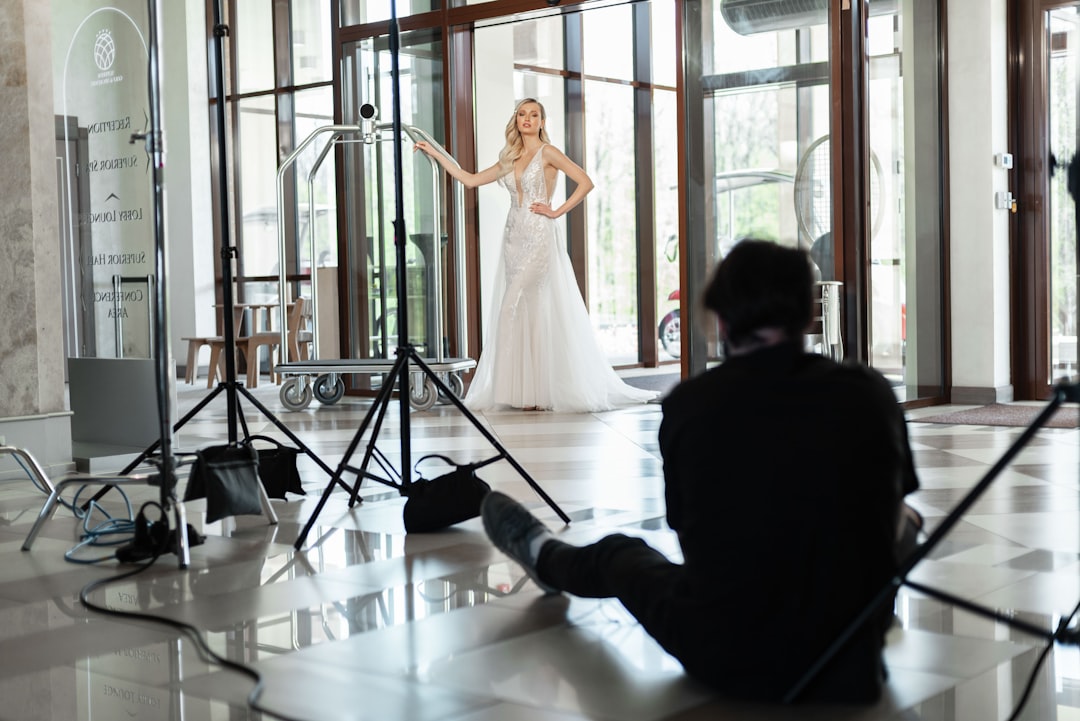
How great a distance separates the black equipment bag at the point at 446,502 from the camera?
363cm

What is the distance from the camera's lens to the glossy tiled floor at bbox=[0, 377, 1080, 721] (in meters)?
2.06

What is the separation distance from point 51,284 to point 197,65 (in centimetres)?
760

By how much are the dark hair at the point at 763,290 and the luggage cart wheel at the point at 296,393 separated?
603 cm

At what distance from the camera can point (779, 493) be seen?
74.4 inches

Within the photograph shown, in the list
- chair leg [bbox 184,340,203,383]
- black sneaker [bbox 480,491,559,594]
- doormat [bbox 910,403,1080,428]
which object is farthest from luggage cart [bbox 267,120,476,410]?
black sneaker [bbox 480,491,559,594]

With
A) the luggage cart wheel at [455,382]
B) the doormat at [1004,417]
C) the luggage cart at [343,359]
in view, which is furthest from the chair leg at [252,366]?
the doormat at [1004,417]

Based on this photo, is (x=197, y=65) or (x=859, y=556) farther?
(x=197, y=65)

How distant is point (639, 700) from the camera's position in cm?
206

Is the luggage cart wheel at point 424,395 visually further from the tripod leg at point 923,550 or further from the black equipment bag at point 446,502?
the tripod leg at point 923,550

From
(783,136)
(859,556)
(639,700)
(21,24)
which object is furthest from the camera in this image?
(783,136)

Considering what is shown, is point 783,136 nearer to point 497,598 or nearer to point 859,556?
point 497,598

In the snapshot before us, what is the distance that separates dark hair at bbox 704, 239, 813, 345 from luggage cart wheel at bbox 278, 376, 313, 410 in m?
6.03

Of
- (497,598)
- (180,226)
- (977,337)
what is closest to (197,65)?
(180,226)

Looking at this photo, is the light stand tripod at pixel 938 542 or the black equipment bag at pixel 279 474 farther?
the black equipment bag at pixel 279 474
